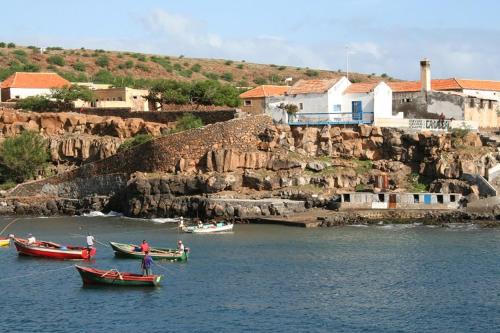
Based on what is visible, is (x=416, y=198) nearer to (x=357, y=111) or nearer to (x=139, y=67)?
(x=357, y=111)

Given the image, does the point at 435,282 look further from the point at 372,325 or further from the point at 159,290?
the point at 159,290

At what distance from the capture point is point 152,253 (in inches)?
1854

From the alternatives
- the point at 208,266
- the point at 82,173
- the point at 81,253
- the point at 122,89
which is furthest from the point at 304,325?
the point at 122,89

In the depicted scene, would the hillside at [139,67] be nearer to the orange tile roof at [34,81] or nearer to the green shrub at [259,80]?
the green shrub at [259,80]

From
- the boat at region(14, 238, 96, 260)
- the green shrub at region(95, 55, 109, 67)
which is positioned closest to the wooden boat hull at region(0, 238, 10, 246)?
the boat at region(14, 238, 96, 260)

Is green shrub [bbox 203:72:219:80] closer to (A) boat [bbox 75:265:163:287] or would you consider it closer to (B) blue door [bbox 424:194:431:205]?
(B) blue door [bbox 424:194:431:205]

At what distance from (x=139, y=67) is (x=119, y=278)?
9820 cm

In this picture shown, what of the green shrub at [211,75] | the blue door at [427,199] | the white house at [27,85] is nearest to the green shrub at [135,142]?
the white house at [27,85]

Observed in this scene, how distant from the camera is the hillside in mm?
128750

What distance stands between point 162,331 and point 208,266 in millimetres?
11634

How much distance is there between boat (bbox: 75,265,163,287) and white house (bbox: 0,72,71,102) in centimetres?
5115

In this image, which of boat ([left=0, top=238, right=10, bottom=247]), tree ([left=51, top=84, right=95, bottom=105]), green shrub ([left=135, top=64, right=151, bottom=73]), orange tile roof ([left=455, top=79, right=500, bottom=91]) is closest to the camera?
boat ([left=0, top=238, right=10, bottom=247])

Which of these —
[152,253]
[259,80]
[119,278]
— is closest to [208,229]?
[152,253]

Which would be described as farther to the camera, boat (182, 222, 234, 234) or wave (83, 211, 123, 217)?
wave (83, 211, 123, 217)
